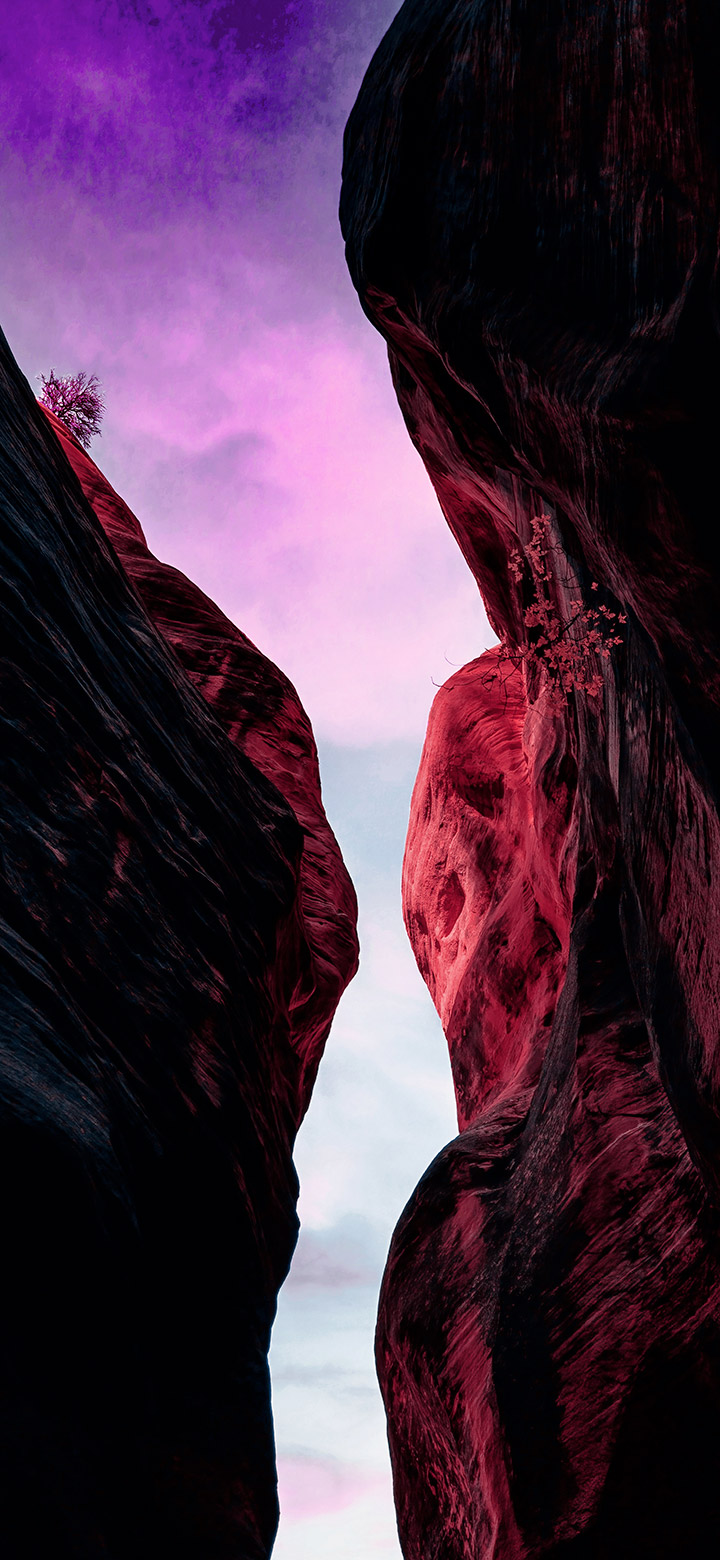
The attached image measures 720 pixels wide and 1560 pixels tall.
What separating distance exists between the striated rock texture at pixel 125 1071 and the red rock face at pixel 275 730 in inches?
115

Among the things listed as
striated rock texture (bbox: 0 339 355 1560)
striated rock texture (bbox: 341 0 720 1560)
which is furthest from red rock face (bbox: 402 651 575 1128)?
striated rock texture (bbox: 0 339 355 1560)

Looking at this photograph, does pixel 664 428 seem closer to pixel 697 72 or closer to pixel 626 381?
pixel 626 381

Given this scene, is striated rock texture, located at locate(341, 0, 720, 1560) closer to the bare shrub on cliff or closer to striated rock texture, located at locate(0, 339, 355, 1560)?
the bare shrub on cliff

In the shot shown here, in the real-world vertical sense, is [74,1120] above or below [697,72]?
below

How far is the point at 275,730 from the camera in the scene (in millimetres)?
15203

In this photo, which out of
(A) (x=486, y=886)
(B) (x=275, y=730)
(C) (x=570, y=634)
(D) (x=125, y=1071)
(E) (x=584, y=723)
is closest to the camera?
(D) (x=125, y=1071)

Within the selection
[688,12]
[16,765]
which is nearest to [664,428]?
Answer: [688,12]

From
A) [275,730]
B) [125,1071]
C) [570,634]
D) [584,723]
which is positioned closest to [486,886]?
[275,730]

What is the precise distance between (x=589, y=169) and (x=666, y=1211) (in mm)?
7336

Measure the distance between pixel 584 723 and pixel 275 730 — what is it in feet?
19.3

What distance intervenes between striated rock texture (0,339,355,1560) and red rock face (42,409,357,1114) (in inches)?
115

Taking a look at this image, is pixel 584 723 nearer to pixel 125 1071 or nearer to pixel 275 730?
pixel 275 730

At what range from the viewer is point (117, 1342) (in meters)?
5.62

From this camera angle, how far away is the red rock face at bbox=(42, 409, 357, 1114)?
13805mm
